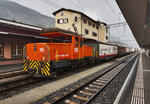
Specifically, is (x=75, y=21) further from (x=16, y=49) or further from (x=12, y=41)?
(x=12, y=41)

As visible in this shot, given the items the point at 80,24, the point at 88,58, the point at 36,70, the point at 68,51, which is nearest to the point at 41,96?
the point at 36,70

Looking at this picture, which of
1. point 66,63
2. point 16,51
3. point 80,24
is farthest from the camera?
point 80,24

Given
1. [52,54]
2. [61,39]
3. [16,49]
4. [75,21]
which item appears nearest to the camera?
[52,54]

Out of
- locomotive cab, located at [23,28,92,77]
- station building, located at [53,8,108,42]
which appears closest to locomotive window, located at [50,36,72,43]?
locomotive cab, located at [23,28,92,77]

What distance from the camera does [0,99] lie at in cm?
433

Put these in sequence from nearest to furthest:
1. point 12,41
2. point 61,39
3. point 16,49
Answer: point 61,39 → point 12,41 → point 16,49

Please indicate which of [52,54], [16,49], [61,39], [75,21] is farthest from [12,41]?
[75,21]

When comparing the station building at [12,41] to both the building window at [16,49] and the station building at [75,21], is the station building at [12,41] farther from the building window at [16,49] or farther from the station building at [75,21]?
the station building at [75,21]

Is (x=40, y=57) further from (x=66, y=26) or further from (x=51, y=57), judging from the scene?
(x=66, y=26)

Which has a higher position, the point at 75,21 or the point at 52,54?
the point at 75,21

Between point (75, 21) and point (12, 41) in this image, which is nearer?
point (12, 41)

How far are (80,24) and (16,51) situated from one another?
18497 mm

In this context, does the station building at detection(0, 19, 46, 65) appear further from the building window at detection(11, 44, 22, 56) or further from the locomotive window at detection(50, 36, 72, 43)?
the locomotive window at detection(50, 36, 72, 43)

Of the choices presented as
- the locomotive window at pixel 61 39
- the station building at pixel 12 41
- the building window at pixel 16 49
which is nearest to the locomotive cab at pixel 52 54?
the locomotive window at pixel 61 39
